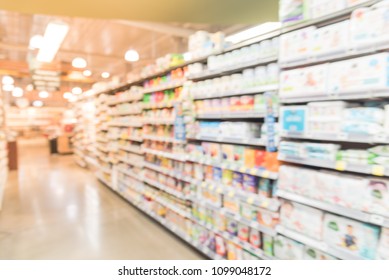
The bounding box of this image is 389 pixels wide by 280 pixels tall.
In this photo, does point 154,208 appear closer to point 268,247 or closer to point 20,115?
point 268,247

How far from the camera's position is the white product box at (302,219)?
6.93 ft

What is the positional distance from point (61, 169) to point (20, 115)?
15979mm

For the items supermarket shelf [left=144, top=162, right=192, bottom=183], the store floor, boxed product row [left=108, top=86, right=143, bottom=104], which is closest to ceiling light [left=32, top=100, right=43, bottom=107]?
the store floor

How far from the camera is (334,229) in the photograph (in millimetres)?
2012

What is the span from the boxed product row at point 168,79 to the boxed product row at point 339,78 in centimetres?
164

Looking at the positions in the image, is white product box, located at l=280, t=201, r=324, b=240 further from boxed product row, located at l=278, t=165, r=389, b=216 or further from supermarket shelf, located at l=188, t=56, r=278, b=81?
supermarket shelf, located at l=188, t=56, r=278, b=81

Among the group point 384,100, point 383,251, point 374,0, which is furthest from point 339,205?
point 374,0

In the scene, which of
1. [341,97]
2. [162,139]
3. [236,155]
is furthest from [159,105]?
[341,97]

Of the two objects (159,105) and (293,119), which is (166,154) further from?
(293,119)

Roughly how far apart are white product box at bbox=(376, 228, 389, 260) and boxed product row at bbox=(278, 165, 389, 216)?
0.41 ft

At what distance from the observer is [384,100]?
6.04 ft

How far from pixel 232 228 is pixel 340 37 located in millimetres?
2053

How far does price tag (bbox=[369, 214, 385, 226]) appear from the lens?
1725mm

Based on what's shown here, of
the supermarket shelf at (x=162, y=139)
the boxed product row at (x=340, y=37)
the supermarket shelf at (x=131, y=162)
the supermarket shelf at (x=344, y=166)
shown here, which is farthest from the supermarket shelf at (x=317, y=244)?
the supermarket shelf at (x=131, y=162)
